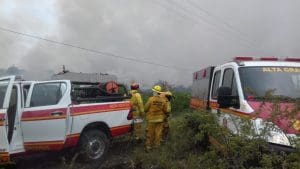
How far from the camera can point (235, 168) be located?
6656 mm

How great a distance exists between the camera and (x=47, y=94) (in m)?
9.76

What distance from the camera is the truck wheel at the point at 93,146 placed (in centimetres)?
996

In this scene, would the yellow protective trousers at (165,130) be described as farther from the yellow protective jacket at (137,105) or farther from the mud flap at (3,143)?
the mud flap at (3,143)

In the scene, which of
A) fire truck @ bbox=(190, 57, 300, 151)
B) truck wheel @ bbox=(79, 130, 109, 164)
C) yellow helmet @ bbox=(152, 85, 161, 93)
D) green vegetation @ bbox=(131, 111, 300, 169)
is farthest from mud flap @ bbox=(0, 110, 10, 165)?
fire truck @ bbox=(190, 57, 300, 151)

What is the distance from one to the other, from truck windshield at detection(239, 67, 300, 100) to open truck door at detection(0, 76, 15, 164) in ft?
14.9

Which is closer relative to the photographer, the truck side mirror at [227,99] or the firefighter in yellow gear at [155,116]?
the truck side mirror at [227,99]

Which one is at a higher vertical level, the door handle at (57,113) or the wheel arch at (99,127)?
the door handle at (57,113)

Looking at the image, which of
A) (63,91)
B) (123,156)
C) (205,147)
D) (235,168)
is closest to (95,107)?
(63,91)

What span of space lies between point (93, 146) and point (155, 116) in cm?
187

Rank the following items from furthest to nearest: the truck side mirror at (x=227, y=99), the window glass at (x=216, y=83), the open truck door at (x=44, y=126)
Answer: the window glass at (x=216, y=83) < the open truck door at (x=44, y=126) < the truck side mirror at (x=227, y=99)

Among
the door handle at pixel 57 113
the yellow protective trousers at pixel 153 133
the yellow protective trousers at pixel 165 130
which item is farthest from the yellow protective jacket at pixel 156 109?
the door handle at pixel 57 113

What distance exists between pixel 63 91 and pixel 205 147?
335 cm

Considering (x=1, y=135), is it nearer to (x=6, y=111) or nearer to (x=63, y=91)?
(x=6, y=111)

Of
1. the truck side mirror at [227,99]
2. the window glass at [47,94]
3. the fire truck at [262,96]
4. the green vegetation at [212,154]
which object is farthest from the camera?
the window glass at [47,94]
